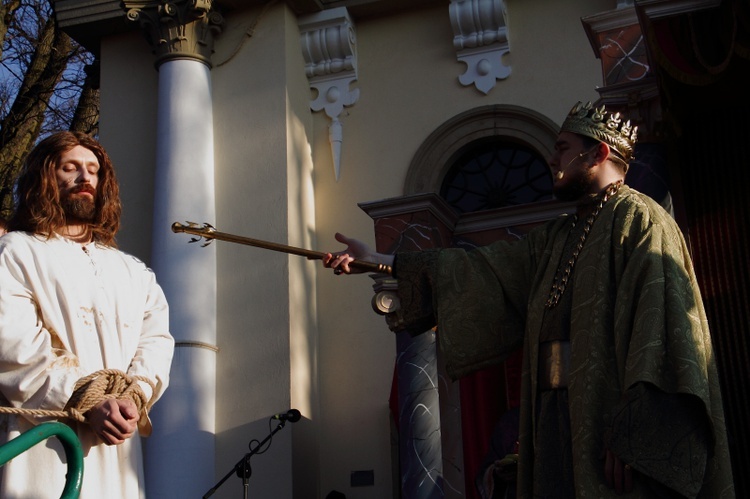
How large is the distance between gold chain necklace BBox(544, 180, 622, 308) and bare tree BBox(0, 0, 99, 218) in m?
10.1

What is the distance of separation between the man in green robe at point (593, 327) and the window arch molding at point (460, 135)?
5452 mm

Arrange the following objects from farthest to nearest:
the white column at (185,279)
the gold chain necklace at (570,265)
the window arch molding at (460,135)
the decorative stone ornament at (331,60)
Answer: the decorative stone ornament at (331,60)
the window arch molding at (460,135)
the white column at (185,279)
the gold chain necklace at (570,265)

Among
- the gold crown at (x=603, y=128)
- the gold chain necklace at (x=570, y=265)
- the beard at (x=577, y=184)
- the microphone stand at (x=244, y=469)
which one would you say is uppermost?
the gold crown at (x=603, y=128)

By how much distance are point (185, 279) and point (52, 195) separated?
6.04 m

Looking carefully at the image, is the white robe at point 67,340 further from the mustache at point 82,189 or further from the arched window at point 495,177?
the arched window at point 495,177

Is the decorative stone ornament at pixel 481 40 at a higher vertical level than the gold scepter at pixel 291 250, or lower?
higher

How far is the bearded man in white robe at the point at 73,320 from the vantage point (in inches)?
130

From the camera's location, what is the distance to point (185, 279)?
970 cm

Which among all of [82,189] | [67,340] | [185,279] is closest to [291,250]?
[82,189]

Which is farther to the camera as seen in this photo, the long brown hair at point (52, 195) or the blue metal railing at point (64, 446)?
the long brown hair at point (52, 195)

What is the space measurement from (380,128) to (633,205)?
6.36 m

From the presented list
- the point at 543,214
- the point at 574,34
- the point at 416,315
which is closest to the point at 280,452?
the point at 543,214

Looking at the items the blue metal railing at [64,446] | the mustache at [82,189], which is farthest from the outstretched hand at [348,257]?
the blue metal railing at [64,446]

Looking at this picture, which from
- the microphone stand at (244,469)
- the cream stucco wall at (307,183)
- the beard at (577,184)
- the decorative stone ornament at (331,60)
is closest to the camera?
the beard at (577,184)
